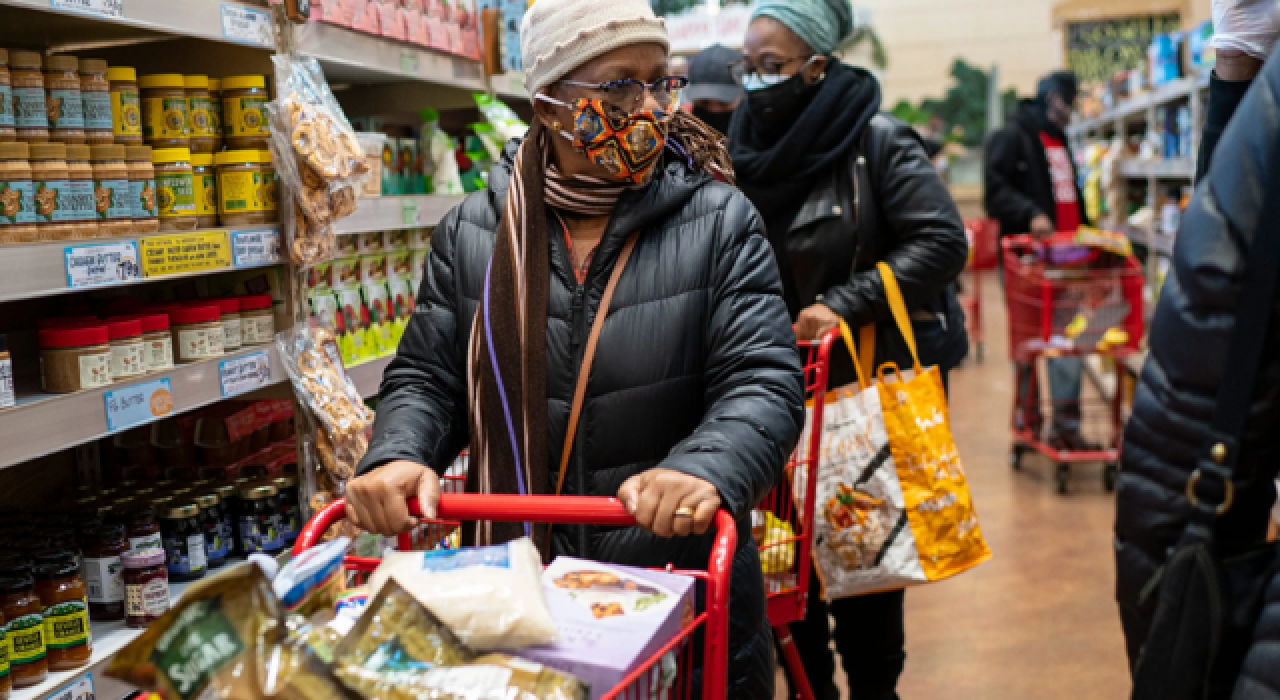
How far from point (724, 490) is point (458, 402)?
61 cm

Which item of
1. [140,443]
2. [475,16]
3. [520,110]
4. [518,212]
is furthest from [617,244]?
[520,110]

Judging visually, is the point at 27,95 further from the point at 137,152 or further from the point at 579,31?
the point at 579,31

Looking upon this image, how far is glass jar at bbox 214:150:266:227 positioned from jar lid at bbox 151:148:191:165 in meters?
0.11

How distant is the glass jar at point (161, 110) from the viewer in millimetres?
2385

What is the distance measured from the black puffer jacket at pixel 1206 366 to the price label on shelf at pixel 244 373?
1910 millimetres

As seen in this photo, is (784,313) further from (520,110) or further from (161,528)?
(520,110)

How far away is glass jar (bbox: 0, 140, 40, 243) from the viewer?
192cm

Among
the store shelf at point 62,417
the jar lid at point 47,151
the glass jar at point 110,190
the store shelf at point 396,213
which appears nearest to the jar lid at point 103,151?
the glass jar at point 110,190

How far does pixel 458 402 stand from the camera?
73.4 inches

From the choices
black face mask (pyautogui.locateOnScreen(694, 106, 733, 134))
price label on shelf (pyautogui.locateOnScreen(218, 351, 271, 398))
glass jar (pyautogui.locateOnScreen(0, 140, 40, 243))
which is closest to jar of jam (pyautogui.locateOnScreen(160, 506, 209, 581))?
price label on shelf (pyautogui.locateOnScreen(218, 351, 271, 398))

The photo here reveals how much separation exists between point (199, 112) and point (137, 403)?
0.70 meters

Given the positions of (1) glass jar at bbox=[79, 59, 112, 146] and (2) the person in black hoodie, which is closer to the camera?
(1) glass jar at bbox=[79, 59, 112, 146]

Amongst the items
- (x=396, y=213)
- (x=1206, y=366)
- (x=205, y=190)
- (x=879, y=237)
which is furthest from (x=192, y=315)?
(x=1206, y=366)

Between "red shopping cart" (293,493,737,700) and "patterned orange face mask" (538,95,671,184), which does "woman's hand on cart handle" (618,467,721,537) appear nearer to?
"red shopping cart" (293,493,737,700)
